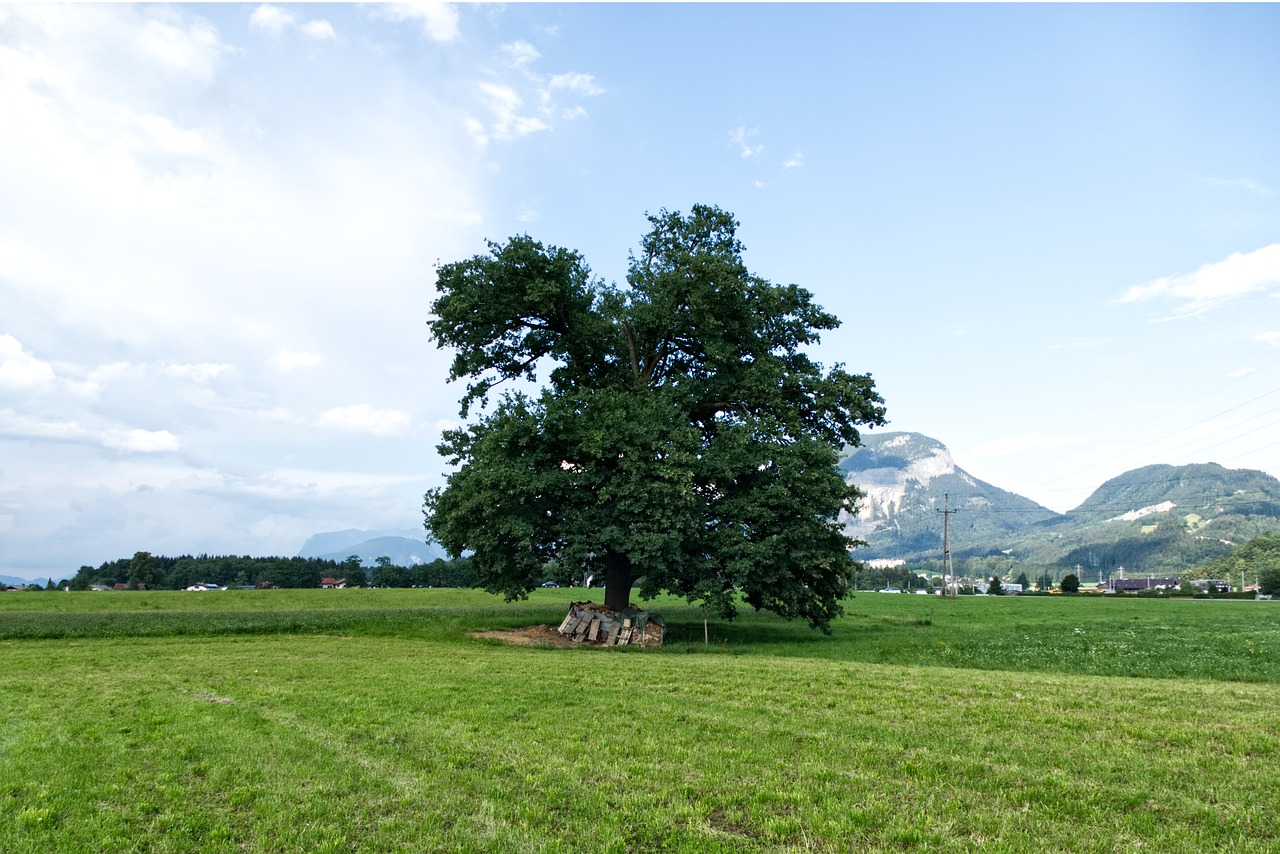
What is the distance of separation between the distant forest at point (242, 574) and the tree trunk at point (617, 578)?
86.9 metres

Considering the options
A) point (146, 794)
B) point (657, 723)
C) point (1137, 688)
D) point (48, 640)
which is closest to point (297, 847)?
point (146, 794)

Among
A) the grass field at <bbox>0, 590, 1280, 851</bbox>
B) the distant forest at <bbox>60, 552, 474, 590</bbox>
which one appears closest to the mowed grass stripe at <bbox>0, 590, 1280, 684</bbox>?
the grass field at <bbox>0, 590, 1280, 851</bbox>

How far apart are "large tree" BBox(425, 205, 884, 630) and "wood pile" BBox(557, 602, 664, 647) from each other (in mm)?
1700

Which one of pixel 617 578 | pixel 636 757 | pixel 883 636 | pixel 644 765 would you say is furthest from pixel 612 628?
pixel 644 765

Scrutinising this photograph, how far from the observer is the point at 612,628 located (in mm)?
31578

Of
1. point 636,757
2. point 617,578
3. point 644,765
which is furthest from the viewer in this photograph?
point 617,578

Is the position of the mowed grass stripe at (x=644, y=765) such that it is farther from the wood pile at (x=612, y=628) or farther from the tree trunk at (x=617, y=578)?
the tree trunk at (x=617, y=578)

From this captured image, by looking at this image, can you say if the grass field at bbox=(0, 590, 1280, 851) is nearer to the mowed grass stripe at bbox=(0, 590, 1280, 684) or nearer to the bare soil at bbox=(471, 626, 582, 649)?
the mowed grass stripe at bbox=(0, 590, 1280, 684)

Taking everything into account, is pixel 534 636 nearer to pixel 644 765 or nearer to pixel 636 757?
pixel 636 757

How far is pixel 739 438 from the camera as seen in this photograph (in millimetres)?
32000

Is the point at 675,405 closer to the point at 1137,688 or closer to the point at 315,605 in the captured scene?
the point at 1137,688

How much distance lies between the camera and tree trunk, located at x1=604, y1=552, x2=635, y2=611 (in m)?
34.8

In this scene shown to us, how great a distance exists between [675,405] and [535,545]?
357 inches

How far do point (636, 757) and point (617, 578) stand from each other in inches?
979
